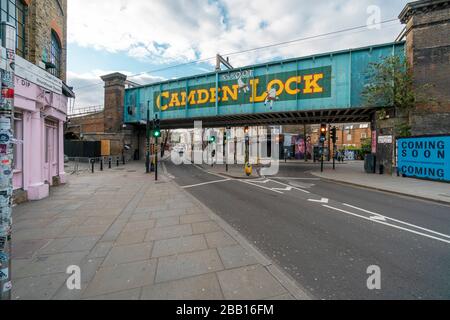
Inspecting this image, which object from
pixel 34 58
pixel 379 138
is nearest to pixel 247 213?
pixel 34 58

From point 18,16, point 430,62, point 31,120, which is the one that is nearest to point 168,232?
point 31,120

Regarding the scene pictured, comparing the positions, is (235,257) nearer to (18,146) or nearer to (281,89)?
(18,146)

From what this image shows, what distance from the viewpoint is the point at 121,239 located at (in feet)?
14.8

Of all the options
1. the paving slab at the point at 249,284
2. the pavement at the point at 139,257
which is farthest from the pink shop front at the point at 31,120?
the paving slab at the point at 249,284

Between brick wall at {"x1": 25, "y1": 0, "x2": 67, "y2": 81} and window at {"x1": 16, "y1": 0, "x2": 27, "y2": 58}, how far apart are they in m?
0.11

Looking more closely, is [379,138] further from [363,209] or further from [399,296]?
[399,296]

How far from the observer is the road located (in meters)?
3.04

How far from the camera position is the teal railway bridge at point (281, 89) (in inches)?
637

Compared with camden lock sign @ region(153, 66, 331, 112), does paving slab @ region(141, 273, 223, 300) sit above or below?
below

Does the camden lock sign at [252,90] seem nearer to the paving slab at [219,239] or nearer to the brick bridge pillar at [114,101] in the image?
the brick bridge pillar at [114,101]

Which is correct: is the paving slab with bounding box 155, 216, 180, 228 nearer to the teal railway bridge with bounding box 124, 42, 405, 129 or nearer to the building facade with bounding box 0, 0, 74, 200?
the building facade with bounding box 0, 0, 74, 200

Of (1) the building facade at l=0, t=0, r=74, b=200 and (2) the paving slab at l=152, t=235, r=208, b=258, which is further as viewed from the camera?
(1) the building facade at l=0, t=0, r=74, b=200

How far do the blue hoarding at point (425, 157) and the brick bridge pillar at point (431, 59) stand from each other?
1.31 m

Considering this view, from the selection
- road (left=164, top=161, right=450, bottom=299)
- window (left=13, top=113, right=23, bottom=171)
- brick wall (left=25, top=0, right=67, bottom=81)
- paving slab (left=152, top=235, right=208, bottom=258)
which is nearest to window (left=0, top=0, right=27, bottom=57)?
brick wall (left=25, top=0, right=67, bottom=81)
